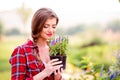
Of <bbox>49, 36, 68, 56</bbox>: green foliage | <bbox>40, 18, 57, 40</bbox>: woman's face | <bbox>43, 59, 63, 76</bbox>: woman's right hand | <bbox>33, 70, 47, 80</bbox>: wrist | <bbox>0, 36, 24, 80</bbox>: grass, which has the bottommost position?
<bbox>0, 36, 24, 80</bbox>: grass

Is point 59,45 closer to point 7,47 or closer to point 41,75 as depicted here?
point 41,75

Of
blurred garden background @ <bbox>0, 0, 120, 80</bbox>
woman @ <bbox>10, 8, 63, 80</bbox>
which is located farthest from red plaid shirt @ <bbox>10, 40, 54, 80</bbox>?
blurred garden background @ <bbox>0, 0, 120, 80</bbox>

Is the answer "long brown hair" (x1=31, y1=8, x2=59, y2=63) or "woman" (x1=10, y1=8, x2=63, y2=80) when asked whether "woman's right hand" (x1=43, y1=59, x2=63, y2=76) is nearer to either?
"woman" (x1=10, y1=8, x2=63, y2=80)

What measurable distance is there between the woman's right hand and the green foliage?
86mm

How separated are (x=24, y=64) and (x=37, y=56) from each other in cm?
10

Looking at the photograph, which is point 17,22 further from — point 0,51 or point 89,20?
point 89,20

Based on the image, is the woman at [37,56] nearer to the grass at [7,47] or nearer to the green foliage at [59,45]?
the green foliage at [59,45]

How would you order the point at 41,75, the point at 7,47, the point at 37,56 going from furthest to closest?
the point at 7,47 < the point at 37,56 < the point at 41,75

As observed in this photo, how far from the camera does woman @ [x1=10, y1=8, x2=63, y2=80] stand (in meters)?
2.85

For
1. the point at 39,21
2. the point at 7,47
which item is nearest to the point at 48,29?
the point at 39,21

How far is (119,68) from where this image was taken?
422 cm

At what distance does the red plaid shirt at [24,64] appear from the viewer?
2.85m

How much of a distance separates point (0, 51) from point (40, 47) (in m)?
7.23

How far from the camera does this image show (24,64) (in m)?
2.87
